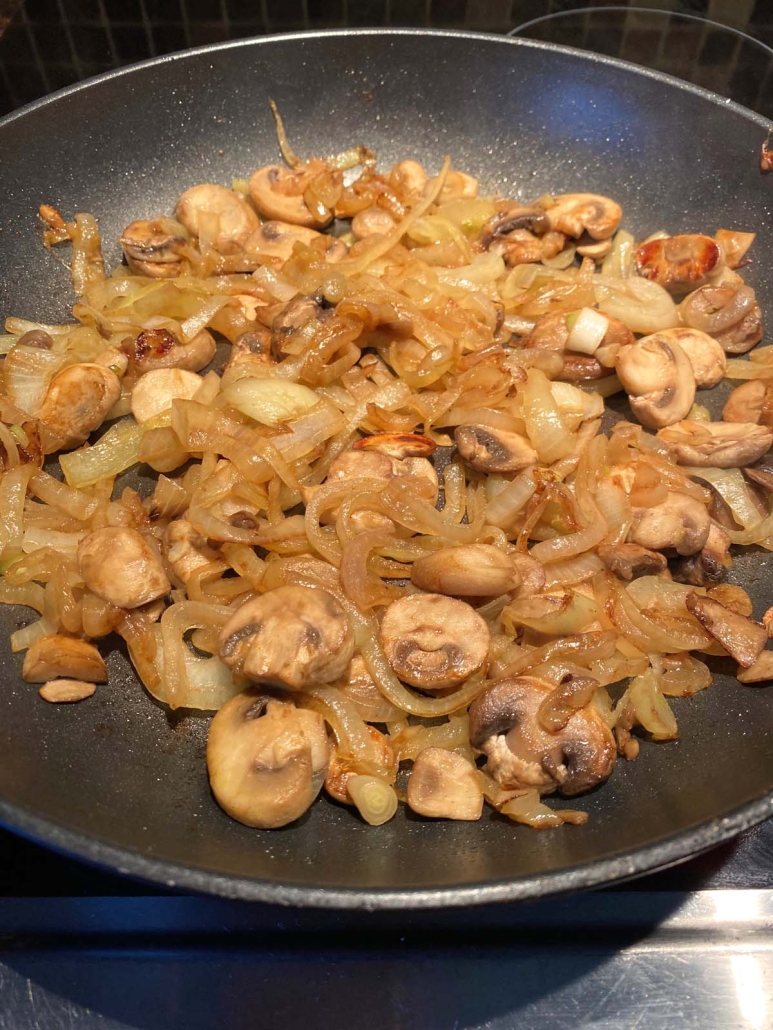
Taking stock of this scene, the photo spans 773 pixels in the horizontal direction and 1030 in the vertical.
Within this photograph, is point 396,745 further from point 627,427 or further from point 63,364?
point 63,364

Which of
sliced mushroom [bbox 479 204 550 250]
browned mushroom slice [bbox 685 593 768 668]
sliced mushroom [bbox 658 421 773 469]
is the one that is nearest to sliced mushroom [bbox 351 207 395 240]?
sliced mushroom [bbox 479 204 550 250]

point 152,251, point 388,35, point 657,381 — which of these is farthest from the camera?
point 388,35

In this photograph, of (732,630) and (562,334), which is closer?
(732,630)

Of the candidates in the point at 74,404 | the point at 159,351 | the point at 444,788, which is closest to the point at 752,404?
the point at 444,788

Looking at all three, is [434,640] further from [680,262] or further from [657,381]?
[680,262]

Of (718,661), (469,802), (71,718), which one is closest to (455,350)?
(718,661)

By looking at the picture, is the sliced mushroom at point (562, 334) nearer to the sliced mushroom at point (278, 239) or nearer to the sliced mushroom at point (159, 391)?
the sliced mushroom at point (278, 239)

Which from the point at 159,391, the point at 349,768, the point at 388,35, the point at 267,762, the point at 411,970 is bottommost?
the point at 411,970

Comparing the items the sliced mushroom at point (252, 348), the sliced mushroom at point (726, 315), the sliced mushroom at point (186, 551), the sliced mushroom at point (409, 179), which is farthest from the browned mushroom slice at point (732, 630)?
the sliced mushroom at point (409, 179)
